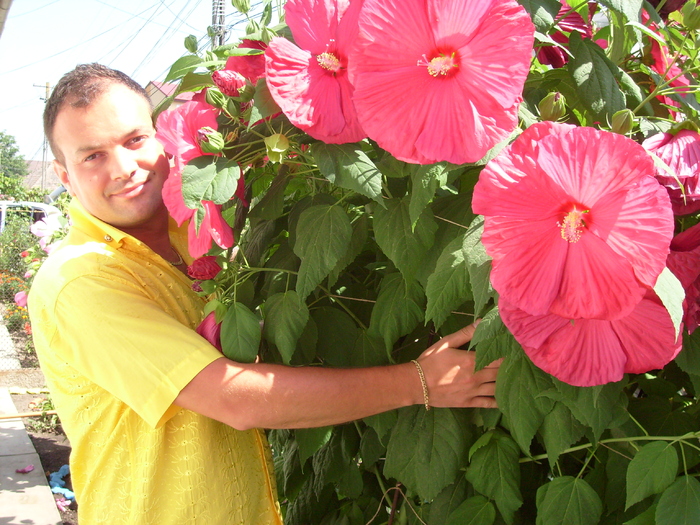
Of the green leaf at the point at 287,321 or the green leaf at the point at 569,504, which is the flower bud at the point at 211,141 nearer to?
the green leaf at the point at 287,321

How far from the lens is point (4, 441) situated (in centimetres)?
556

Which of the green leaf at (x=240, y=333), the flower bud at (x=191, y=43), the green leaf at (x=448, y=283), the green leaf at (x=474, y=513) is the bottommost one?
the green leaf at (x=474, y=513)

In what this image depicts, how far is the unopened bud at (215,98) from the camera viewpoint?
877 millimetres

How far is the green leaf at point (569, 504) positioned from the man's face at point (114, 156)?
861 mm

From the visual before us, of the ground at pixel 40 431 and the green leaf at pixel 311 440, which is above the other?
Answer: the green leaf at pixel 311 440

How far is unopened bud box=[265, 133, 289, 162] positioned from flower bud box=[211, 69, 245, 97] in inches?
3.1

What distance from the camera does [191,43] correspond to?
40.3 inches

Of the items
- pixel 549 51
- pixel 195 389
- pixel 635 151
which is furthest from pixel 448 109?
pixel 195 389

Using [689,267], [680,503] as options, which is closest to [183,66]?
[689,267]

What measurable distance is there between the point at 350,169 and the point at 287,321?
0.93 feet

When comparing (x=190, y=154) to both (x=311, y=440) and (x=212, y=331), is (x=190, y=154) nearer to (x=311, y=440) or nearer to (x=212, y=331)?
(x=212, y=331)

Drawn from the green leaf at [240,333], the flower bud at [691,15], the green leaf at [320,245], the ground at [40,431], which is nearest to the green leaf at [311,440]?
the green leaf at [240,333]

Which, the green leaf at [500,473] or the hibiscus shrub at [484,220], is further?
the green leaf at [500,473]

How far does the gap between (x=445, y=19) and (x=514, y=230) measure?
215 millimetres
